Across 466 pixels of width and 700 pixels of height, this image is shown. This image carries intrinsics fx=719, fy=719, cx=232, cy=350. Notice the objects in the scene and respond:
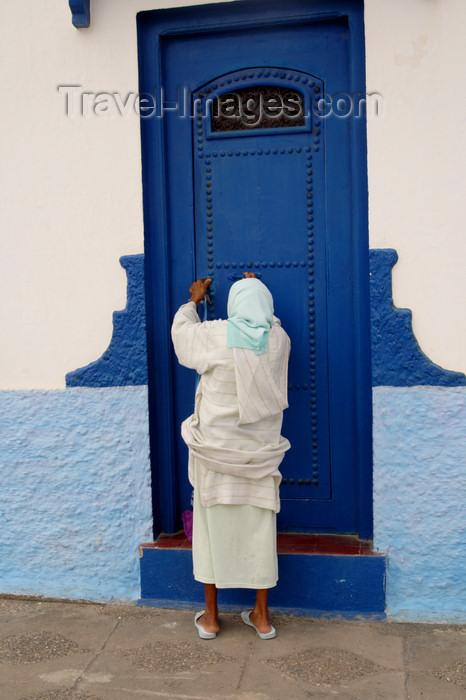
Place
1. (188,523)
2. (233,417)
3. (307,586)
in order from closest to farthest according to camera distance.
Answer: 1. (233,417)
2. (307,586)
3. (188,523)

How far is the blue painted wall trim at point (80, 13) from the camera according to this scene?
11.2 ft

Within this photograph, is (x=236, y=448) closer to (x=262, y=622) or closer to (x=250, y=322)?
(x=250, y=322)

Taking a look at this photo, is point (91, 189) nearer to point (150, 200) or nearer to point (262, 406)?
point (150, 200)

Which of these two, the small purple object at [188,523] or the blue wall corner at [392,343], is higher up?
the blue wall corner at [392,343]

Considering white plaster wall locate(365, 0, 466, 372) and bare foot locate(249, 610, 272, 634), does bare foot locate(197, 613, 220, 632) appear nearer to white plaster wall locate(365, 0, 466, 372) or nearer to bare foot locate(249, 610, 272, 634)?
bare foot locate(249, 610, 272, 634)

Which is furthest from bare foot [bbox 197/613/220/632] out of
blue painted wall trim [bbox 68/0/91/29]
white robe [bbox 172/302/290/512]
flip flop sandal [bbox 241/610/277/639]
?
blue painted wall trim [bbox 68/0/91/29]

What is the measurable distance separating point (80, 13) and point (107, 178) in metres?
0.79

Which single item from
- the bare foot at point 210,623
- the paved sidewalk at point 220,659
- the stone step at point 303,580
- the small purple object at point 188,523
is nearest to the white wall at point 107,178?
the small purple object at point 188,523

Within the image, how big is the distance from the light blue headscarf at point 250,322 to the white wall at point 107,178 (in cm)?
64

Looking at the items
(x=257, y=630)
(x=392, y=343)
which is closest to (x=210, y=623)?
(x=257, y=630)

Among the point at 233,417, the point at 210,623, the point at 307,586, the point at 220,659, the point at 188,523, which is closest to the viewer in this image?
the point at 220,659

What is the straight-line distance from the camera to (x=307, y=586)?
345cm

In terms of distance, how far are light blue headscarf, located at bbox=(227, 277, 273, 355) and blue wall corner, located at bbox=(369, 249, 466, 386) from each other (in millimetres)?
559

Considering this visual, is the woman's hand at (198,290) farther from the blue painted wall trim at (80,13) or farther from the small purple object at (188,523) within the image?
the blue painted wall trim at (80,13)
